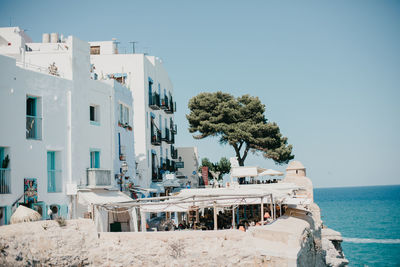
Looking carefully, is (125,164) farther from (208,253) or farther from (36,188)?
(208,253)

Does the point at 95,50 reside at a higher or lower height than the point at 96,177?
higher

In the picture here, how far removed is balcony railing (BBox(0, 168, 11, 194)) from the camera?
18.4 m

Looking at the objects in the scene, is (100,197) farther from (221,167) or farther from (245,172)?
(221,167)

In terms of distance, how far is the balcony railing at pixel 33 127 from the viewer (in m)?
20.3

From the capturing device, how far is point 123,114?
28484 mm

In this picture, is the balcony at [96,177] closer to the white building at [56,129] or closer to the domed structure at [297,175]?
the white building at [56,129]

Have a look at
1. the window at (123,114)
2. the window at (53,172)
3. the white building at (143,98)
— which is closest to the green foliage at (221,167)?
the white building at (143,98)

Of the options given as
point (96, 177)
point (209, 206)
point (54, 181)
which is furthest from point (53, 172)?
point (209, 206)

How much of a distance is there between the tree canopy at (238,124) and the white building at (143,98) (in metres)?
10.5

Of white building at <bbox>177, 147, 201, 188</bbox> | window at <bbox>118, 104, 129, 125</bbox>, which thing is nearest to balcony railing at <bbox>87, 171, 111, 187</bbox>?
window at <bbox>118, 104, 129, 125</bbox>

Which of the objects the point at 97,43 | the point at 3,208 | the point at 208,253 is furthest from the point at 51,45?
the point at 208,253

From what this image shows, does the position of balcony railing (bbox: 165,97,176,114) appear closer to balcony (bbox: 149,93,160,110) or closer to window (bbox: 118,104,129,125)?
balcony (bbox: 149,93,160,110)

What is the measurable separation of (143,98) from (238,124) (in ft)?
51.1

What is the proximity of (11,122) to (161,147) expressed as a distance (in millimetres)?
21315
